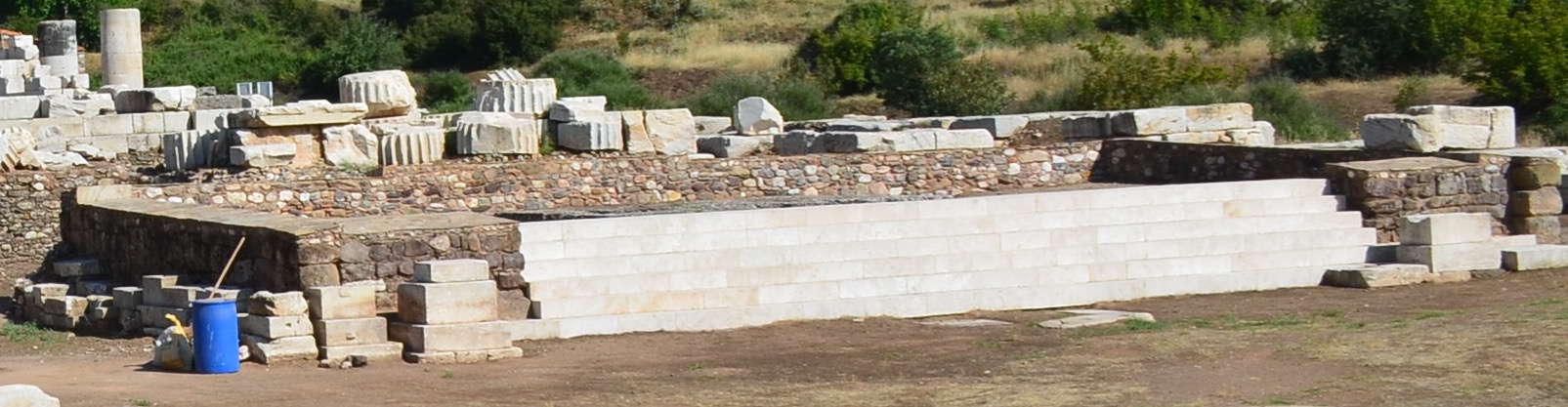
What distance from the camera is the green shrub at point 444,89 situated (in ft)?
134

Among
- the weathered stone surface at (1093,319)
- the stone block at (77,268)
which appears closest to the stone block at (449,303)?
the weathered stone surface at (1093,319)

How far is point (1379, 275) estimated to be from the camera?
1681 cm

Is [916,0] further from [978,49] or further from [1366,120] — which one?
[1366,120]

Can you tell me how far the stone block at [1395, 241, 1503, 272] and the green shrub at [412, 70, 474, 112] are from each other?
24576 millimetres

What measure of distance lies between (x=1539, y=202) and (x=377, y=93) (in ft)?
37.1

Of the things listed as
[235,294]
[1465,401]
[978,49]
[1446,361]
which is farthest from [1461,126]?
[978,49]

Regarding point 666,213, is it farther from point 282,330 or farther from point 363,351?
point 282,330

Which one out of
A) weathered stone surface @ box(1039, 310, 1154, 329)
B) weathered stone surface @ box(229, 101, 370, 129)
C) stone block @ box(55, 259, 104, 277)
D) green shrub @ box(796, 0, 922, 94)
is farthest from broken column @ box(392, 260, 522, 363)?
green shrub @ box(796, 0, 922, 94)

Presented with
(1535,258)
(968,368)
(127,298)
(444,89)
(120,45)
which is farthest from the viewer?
(444,89)

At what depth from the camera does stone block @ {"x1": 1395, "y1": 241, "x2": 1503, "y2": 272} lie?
17.1m

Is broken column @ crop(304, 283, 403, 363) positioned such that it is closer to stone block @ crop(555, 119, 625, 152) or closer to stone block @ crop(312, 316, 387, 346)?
stone block @ crop(312, 316, 387, 346)

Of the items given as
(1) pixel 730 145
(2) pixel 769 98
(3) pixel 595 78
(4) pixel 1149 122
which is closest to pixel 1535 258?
(4) pixel 1149 122

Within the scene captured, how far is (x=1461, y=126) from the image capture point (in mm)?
20172

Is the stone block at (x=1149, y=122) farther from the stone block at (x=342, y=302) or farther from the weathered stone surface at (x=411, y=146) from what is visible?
the stone block at (x=342, y=302)
